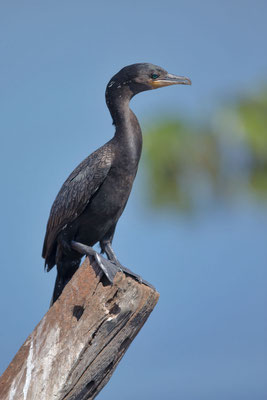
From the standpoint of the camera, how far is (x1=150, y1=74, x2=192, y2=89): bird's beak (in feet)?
18.0

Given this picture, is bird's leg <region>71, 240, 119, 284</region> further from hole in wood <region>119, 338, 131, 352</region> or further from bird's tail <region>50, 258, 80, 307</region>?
hole in wood <region>119, 338, 131, 352</region>

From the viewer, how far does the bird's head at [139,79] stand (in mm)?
5406

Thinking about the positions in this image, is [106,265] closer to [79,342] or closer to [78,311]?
[78,311]

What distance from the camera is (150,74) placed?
5453 millimetres

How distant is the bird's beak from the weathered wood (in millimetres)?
1792

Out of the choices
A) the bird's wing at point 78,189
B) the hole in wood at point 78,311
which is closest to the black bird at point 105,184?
the bird's wing at point 78,189

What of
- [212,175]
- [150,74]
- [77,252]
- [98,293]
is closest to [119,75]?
[150,74]

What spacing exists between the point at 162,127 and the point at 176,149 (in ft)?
1.73

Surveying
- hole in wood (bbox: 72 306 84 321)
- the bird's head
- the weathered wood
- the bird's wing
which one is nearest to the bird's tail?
the bird's wing

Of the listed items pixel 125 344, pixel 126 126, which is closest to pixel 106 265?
pixel 125 344

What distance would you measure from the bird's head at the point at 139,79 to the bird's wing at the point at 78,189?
50 cm

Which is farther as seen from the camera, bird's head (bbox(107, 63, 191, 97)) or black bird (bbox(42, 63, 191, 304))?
bird's head (bbox(107, 63, 191, 97))

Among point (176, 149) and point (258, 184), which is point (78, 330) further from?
point (258, 184)

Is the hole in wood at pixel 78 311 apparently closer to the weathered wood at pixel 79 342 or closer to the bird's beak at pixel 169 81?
the weathered wood at pixel 79 342
